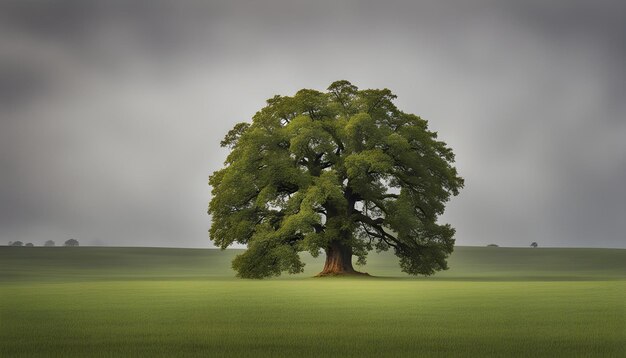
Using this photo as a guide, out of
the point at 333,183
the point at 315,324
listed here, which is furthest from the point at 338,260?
the point at 315,324

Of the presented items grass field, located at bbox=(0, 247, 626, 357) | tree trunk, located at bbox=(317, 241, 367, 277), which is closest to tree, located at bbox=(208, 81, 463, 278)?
tree trunk, located at bbox=(317, 241, 367, 277)

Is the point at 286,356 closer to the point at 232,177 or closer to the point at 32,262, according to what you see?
the point at 232,177

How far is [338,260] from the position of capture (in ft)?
200

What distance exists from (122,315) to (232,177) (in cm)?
3559

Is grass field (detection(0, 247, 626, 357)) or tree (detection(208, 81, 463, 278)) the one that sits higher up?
tree (detection(208, 81, 463, 278))

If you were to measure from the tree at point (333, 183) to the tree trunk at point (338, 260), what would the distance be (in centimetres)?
8

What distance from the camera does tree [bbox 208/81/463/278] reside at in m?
57.5

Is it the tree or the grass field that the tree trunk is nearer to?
the tree

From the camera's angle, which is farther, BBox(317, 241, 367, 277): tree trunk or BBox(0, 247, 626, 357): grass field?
BBox(317, 241, 367, 277): tree trunk

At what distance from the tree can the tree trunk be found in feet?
0.26

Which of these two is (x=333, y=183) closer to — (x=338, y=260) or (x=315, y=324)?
(x=338, y=260)

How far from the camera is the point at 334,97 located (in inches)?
2498

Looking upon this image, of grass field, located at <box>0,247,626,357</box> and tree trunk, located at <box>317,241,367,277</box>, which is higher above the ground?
tree trunk, located at <box>317,241,367,277</box>

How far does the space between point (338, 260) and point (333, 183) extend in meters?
7.51
